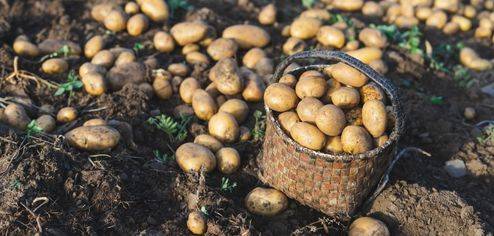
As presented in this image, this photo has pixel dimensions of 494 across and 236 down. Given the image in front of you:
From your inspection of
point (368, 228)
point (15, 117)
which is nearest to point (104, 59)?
point (15, 117)

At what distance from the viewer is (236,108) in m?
→ 4.08

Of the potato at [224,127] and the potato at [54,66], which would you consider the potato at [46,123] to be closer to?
the potato at [54,66]

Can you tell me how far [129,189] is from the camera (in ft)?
11.2

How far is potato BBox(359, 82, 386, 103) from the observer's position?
133 inches

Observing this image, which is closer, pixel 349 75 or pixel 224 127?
pixel 349 75

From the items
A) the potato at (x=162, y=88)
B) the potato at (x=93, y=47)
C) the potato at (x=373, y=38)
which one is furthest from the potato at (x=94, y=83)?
the potato at (x=373, y=38)

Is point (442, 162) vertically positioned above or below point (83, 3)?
below

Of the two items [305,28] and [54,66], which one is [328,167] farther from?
[54,66]

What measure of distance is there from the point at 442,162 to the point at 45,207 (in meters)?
Result: 2.78

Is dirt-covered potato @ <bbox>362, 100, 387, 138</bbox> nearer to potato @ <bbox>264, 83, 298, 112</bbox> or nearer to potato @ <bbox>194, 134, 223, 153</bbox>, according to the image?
potato @ <bbox>264, 83, 298, 112</bbox>

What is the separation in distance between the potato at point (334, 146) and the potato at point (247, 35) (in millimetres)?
1819

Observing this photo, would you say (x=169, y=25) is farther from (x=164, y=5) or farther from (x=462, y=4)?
(x=462, y=4)

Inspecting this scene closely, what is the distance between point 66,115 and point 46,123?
17 cm

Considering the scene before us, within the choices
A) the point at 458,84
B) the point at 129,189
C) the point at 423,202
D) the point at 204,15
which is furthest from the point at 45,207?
the point at 458,84
